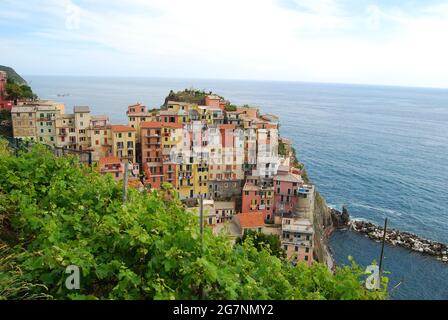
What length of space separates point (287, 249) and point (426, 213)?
878 inches

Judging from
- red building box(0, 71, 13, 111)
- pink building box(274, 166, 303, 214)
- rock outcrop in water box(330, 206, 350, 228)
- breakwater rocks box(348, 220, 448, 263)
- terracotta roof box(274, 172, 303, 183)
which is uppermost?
red building box(0, 71, 13, 111)

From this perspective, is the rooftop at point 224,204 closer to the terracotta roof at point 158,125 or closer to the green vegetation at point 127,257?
the terracotta roof at point 158,125

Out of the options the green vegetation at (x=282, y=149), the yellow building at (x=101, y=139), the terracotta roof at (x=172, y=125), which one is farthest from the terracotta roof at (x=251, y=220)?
the yellow building at (x=101, y=139)

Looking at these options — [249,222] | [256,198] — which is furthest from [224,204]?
[249,222]

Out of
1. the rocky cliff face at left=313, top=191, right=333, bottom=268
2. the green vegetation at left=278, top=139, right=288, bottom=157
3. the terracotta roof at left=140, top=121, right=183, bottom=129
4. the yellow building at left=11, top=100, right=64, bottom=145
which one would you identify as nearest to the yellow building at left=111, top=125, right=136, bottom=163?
the terracotta roof at left=140, top=121, right=183, bottom=129

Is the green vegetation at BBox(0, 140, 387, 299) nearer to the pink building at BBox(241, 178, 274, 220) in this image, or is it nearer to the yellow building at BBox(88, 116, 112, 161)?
the pink building at BBox(241, 178, 274, 220)

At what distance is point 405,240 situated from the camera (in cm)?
3459

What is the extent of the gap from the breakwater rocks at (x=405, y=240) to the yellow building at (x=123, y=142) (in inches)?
970

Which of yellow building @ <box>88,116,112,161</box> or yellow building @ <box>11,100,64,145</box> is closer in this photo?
yellow building @ <box>11,100,64,145</box>

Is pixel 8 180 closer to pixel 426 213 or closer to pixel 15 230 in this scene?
pixel 15 230

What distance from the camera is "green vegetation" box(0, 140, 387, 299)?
4164 mm

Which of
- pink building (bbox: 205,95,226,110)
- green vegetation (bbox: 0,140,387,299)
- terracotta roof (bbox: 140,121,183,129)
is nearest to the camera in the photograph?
green vegetation (bbox: 0,140,387,299)

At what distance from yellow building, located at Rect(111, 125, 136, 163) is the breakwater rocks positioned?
24630 mm

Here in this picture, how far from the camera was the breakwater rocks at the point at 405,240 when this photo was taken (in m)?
32.9
